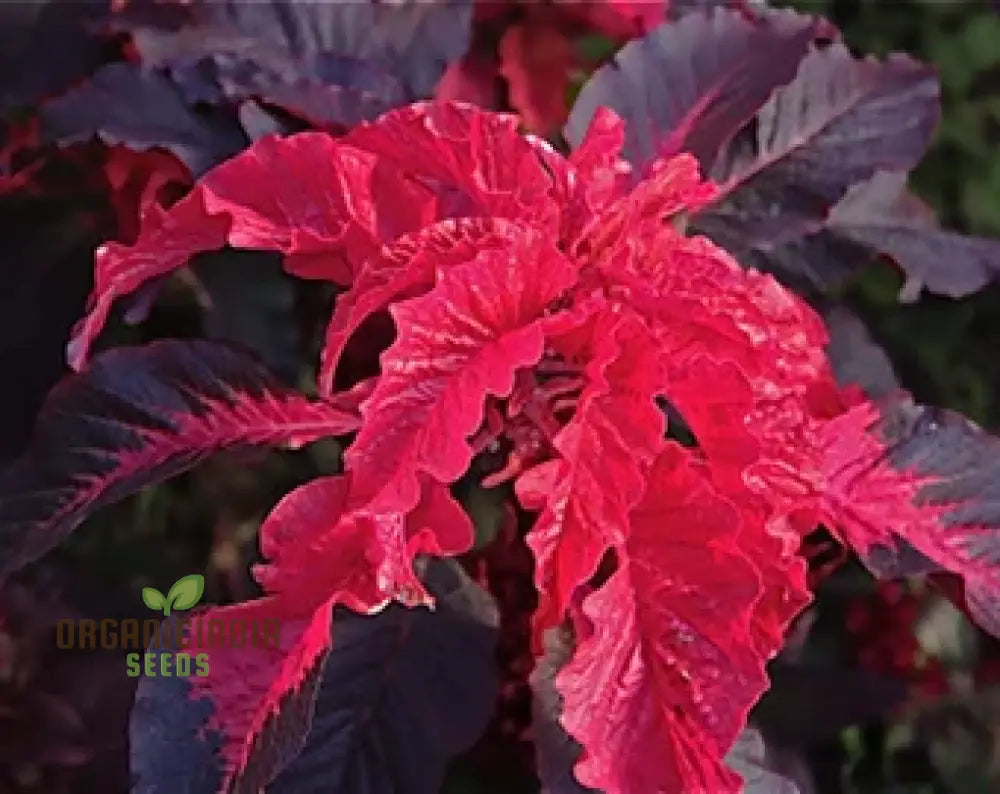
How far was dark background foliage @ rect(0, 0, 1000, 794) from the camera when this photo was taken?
2.73 ft

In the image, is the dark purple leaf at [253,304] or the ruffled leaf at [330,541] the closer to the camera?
the ruffled leaf at [330,541]

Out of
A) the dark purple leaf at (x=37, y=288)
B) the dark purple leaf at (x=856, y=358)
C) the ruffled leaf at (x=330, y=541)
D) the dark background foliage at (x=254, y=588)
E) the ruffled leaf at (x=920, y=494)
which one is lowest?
the dark background foliage at (x=254, y=588)

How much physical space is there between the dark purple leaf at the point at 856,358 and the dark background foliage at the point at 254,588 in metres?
0.10

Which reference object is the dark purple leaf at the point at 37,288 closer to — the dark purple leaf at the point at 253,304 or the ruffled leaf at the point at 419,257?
the dark purple leaf at the point at 253,304

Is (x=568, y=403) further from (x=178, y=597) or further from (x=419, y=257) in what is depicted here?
(x=178, y=597)

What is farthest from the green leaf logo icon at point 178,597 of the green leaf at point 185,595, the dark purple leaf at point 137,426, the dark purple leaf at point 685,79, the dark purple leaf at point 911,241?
the dark purple leaf at point 911,241

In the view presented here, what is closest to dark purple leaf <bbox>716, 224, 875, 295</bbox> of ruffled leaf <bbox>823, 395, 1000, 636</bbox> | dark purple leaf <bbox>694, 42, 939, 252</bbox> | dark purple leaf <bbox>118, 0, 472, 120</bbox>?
dark purple leaf <bbox>694, 42, 939, 252</bbox>

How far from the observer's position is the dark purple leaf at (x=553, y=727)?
671 millimetres

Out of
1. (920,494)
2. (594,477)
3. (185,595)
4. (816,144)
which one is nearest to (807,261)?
(816,144)

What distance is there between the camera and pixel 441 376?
1.94 ft

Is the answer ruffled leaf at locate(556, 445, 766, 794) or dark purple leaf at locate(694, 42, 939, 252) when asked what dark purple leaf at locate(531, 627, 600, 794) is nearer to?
ruffled leaf at locate(556, 445, 766, 794)

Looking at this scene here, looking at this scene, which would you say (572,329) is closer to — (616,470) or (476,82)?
(616,470)

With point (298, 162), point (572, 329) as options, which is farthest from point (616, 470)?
point (298, 162)

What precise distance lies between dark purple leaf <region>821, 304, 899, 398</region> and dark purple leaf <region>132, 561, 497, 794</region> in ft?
0.92
